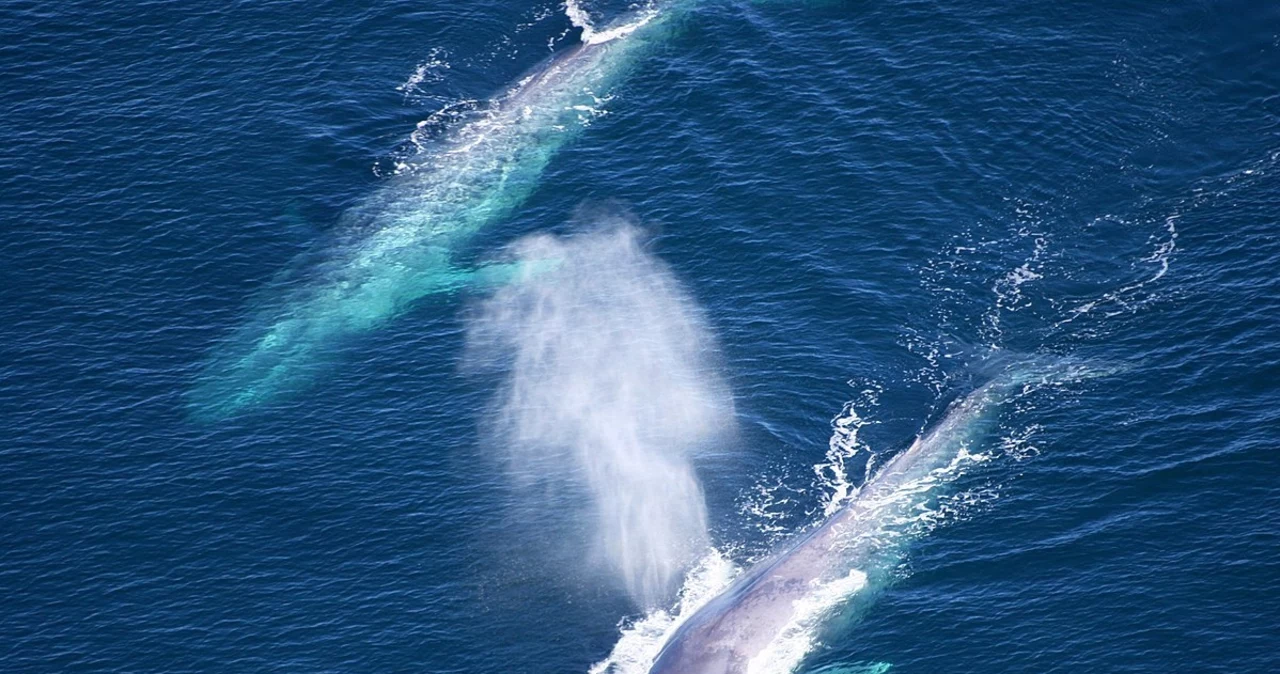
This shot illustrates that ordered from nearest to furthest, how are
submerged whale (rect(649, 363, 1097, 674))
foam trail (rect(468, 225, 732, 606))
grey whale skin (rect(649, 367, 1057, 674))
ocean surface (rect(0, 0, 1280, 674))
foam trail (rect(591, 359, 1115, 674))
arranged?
grey whale skin (rect(649, 367, 1057, 674))
foam trail (rect(591, 359, 1115, 674))
submerged whale (rect(649, 363, 1097, 674))
ocean surface (rect(0, 0, 1280, 674))
foam trail (rect(468, 225, 732, 606))

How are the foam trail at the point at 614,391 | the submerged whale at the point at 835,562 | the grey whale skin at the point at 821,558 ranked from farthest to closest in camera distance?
1. the foam trail at the point at 614,391
2. the submerged whale at the point at 835,562
3. the grey whale skin at the point at 821,558

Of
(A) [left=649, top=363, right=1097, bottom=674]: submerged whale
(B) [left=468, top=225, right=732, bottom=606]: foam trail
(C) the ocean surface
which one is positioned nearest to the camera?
(A) [left=649, top=363, right=1097, bottom=674]: submerged whale

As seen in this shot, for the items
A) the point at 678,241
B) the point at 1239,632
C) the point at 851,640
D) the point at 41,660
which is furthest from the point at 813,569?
the point at 41,660

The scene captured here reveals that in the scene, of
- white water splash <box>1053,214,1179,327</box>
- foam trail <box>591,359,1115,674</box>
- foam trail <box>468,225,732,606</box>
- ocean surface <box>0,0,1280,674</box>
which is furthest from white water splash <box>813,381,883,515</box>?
white water splash <box>1053,214,1179,327</box>

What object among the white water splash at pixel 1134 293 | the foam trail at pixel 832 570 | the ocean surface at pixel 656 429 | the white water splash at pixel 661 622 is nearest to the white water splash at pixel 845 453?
the ocean surface at pixel 656 429

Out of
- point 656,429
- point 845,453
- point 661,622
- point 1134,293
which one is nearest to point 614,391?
point 656,429

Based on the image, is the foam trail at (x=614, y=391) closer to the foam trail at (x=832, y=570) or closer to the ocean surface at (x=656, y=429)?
the ocean surface at (x=656, y=429)

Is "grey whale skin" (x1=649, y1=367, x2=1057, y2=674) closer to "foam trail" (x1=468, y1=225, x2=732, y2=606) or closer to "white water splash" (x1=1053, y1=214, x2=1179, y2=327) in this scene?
"foam trail" (x1=468, y1=225, x2=732, y2=606)
